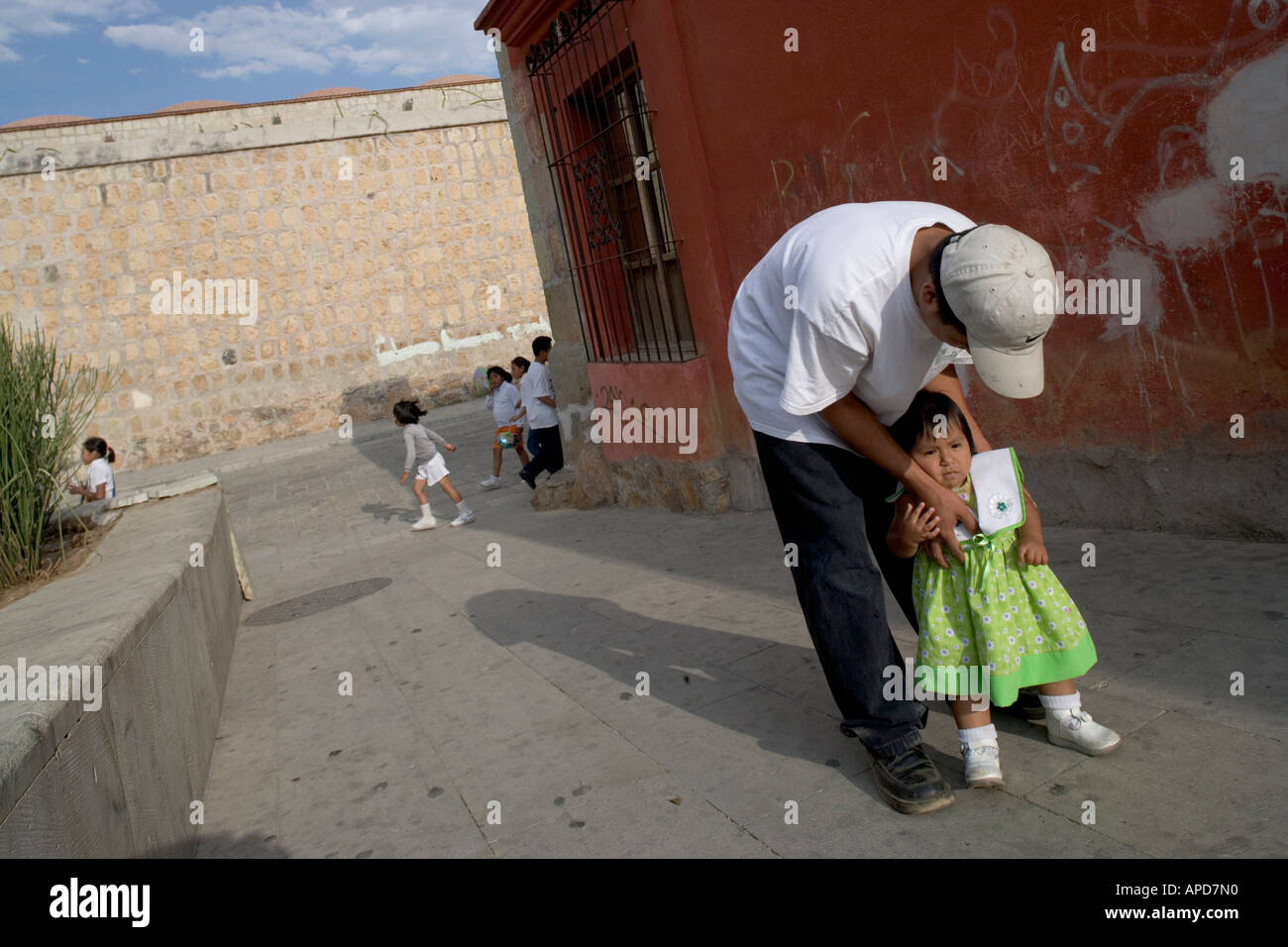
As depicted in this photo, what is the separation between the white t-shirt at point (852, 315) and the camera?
97.0 inches

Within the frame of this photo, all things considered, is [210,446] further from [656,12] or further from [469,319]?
[656,12]

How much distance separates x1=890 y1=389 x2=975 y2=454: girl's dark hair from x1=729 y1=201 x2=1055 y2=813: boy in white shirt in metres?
0.04

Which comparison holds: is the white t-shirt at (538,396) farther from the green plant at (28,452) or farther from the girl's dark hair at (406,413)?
the green plant at (28,452)

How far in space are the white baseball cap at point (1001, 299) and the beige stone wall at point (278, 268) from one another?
55.5 feet

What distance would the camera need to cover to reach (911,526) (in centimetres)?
267

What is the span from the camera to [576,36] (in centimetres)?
750

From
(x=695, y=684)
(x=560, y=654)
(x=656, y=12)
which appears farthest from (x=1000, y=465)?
(x=656, y=12)

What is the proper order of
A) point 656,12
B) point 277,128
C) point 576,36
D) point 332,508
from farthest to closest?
point 277,128 → point 332,508 → point 576,36 → point 656,12

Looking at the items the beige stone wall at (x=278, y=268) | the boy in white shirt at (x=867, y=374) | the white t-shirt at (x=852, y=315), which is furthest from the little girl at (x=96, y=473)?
the white t-shirt at (x=852, y=315)

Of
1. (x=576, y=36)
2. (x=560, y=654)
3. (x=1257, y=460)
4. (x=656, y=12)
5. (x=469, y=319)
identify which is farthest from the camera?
(x=469, y=319)

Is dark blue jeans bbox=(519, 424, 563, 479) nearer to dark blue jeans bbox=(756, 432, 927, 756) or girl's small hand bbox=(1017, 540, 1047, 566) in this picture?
dark blue jeans bbox=(756, 432, 927, 756)

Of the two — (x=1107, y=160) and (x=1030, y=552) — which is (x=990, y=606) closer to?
(x=1030, y=552)

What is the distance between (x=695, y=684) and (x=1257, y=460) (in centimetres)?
224
